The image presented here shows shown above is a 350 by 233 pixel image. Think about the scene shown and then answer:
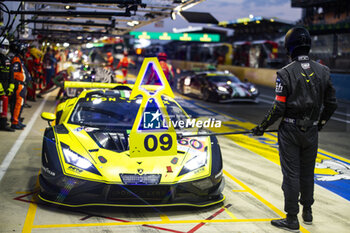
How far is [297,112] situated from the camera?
4.80 metres

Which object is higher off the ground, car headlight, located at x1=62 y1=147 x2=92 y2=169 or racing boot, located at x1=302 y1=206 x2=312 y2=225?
car headlight, located at x1=62 y1=147 x2=92 y2=169

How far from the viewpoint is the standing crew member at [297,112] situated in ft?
15.6

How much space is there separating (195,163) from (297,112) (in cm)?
127

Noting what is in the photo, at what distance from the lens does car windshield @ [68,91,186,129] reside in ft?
20.8

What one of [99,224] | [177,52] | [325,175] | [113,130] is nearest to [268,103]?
[325,175]

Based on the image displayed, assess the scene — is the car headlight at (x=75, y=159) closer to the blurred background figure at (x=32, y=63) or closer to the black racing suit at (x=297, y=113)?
the black racing suit at (x=297, y=113)

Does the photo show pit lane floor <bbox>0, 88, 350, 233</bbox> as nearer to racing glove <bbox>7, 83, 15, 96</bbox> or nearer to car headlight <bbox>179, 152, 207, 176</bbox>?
car headlight <bbox>179, 152, 207, 176</bbox>

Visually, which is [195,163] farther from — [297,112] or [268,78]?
[268,78]

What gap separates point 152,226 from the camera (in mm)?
4688

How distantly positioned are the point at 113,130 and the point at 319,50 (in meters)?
27.3

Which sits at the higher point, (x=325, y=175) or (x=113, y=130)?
(x=113, y=130)

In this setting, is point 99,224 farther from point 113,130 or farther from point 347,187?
point 347,187

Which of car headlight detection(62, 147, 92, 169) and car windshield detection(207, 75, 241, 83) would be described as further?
car windshield detection(207, 75, 241, 83)

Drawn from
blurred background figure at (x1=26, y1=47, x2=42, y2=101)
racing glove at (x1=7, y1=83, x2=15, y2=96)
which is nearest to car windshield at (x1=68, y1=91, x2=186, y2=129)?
racing glove at (x1=7, y1=83, x2=15, y2=96)
